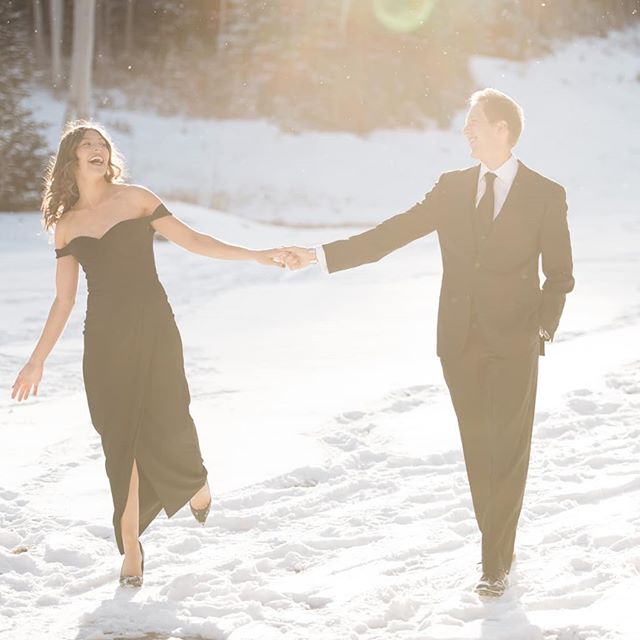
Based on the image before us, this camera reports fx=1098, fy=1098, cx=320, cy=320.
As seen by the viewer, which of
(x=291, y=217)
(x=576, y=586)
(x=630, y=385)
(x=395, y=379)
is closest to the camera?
(x=576, y=586)

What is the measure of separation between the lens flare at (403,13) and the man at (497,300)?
109 feet

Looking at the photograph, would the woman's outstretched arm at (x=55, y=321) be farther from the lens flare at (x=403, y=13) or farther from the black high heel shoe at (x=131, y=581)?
the lens flare at (x=403, y=13)

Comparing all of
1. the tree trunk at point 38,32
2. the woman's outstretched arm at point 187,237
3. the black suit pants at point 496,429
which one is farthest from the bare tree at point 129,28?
the black suit pants at point 496,429

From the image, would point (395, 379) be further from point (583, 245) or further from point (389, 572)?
point (583, 245)

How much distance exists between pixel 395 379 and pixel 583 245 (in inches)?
412

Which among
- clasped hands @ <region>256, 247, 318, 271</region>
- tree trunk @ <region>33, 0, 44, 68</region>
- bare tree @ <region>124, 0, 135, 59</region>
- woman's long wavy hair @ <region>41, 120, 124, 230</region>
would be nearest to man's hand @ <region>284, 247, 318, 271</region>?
clasped hands @ <region>256, 247, 318, 271</region>

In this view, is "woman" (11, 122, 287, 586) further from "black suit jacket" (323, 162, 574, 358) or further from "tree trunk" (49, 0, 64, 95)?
"tree trunk" (49, 0, 64, 95)

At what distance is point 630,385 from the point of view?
27.4 feet

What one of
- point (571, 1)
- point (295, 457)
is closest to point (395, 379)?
point (295, 457)

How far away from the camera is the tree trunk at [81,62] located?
23.1 meters

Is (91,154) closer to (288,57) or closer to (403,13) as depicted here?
(288,57)

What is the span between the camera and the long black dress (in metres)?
4.86

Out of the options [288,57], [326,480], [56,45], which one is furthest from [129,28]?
[326,480]

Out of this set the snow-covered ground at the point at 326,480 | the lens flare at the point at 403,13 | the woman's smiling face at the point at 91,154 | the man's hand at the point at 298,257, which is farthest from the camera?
the lens flare at the point at 403,13
